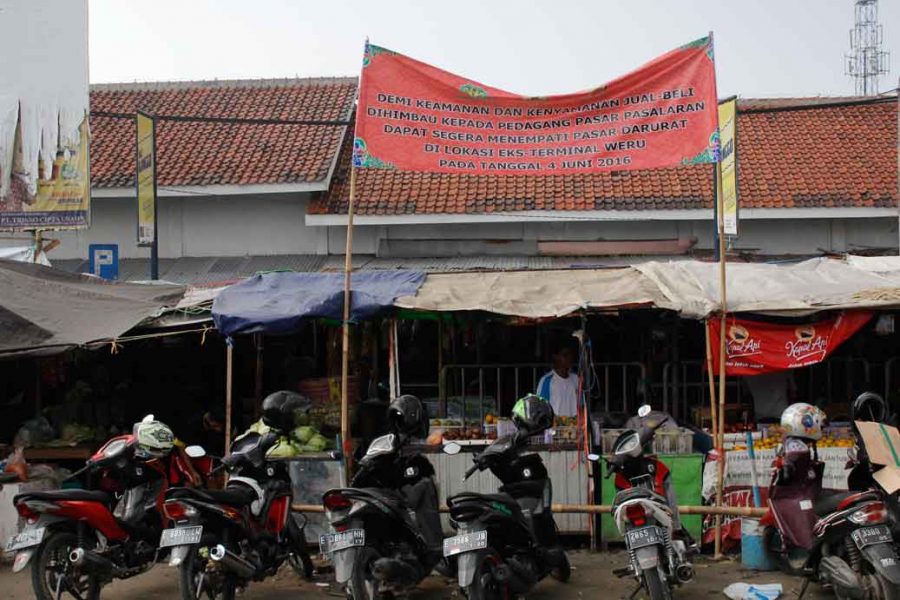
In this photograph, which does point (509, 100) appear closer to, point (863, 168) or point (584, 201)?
point (584, 201)

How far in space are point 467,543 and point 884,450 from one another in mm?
2622

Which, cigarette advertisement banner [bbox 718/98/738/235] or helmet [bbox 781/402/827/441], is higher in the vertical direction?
cigarette advertisement banner [bbox 718/98/738/235]

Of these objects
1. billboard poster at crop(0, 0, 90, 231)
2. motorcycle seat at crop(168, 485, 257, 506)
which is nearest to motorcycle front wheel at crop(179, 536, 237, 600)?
motorcycle seat at crop(168, 485, 257, 506)

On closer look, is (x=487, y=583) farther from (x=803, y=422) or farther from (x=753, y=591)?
(x=803, y=422)

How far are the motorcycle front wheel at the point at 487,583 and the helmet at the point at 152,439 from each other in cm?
254

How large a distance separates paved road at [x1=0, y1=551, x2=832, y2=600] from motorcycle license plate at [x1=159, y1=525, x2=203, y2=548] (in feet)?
3.99

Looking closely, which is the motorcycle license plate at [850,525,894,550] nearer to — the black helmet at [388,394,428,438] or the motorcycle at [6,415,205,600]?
the black helmet at [388,394,428,438]

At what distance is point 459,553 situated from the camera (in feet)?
19.3

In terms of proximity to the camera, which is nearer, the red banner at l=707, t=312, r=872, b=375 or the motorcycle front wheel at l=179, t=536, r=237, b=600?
the motorcycle front wheel at l=179, t=536, r=237, b=600

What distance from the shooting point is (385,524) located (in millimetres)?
6418

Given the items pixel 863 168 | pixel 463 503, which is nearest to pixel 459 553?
pixel 463 503

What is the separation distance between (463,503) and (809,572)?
2.31 m

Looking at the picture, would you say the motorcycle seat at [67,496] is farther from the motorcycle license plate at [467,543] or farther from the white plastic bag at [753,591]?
the white plastic bag at [753,591]

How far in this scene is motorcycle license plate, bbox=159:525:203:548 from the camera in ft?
20.2
